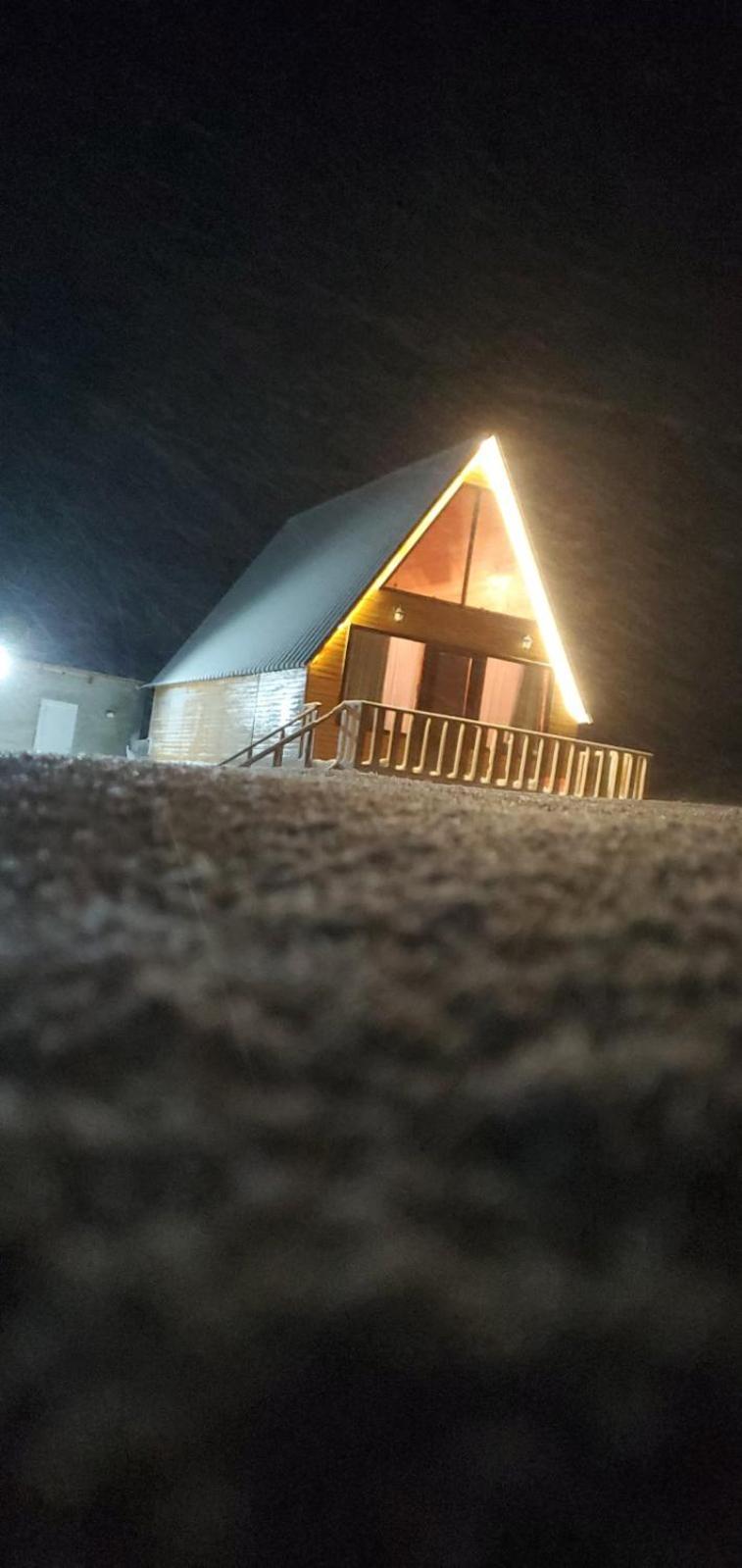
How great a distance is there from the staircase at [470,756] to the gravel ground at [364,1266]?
7.86 meters

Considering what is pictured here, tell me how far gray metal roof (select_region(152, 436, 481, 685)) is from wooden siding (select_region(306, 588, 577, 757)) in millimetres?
290

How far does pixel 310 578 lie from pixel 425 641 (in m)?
2.61

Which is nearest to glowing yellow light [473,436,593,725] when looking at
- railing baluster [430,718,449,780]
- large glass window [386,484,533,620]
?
large glass window [386,484,533,620]

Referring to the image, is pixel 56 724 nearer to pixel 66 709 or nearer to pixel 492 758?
pixel 66 709

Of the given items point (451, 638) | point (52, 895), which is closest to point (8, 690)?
point (451, 638)

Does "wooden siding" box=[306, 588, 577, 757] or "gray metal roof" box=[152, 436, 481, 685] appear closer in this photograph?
"wooden siding" box=[306, 588, 577, 757]

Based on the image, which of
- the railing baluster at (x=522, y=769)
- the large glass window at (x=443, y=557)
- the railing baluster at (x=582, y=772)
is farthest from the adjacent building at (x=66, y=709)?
the railing baluster at (x=582, y=772)

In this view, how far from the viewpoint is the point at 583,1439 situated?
274 millimetres

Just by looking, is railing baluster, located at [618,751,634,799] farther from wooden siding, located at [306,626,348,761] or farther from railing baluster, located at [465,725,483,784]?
wooden siding, located at [306,626,348,761]

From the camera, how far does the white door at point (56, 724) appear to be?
56.9 feet

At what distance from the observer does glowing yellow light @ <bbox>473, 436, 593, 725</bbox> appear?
1162 cm

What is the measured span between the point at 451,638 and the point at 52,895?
1160 centimetres

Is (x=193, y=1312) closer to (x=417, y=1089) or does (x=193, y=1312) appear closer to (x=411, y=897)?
(x=417, y=1089)

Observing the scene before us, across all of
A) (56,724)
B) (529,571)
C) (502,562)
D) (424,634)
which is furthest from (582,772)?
(56,724)
